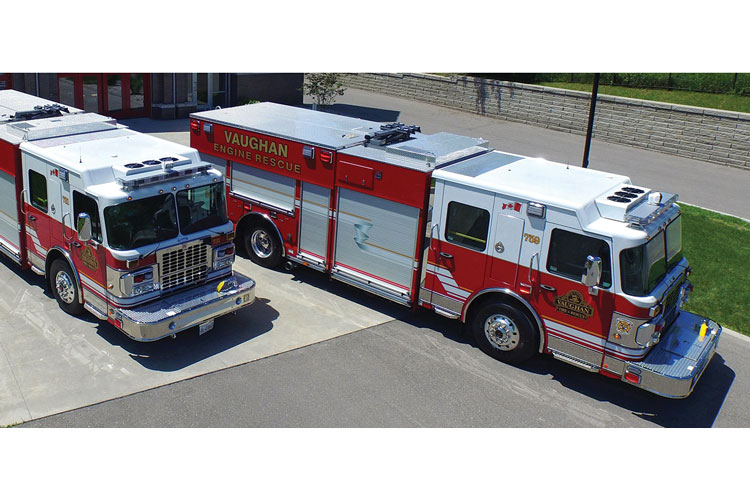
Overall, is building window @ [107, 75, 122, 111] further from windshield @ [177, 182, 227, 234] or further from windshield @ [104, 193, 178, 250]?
windshield @ [104, 193, 178, 250]

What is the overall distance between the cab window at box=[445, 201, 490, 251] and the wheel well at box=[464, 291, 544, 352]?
0.74 meters

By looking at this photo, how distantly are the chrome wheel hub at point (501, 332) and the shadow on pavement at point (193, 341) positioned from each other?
3.37 meters

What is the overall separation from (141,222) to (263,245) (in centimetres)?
369

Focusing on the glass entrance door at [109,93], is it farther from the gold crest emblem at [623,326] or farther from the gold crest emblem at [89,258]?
the gold crest emblem at [623,326]

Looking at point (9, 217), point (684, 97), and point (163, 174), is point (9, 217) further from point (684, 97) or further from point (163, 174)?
point (684, 97)

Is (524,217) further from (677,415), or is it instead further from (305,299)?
(305,299)

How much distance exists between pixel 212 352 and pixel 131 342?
1.21 metres

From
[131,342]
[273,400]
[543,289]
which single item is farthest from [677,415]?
[131,342]

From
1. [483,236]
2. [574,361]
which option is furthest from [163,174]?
[574,361]

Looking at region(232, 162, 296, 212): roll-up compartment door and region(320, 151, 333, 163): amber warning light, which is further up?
region(320, 151, 333, 163): amber warning light

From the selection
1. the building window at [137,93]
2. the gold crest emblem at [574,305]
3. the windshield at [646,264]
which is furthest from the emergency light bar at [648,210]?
the building window at [137,93]

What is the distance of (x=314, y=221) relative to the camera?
12.1 metres

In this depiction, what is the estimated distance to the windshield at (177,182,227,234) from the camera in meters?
10.1

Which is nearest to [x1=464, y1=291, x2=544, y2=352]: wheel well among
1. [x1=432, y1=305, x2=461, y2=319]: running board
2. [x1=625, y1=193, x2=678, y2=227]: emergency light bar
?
[x1=432, y1=305, x2=461, y2=319]: running board
